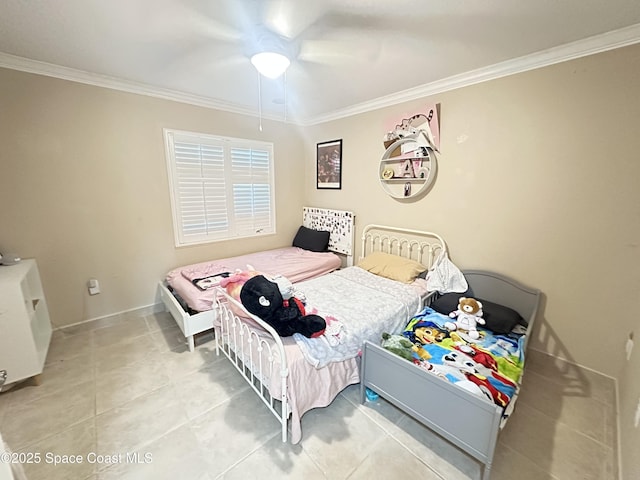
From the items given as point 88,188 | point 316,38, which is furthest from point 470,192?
point 88,188

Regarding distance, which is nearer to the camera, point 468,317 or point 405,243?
point 468,317

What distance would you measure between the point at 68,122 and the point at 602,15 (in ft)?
13.6

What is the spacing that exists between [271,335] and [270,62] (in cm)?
192

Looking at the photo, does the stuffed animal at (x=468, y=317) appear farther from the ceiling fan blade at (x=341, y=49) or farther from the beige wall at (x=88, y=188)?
the beige wall at (x=88, y=188)

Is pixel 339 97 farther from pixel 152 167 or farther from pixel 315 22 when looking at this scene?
pixel 152 167

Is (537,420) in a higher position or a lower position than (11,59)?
lower

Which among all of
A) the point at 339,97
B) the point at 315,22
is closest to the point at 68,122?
the point at 315,22

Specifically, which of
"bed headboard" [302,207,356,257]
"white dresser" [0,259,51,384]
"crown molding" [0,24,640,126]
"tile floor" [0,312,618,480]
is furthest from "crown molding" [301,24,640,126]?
"white dresser" [0,259,51,384]

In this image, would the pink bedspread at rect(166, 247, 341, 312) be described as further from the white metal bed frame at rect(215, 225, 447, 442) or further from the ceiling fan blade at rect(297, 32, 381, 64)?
the ceiling fan blade at rect(297, 32, 381, 64)

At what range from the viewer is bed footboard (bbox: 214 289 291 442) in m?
1.49

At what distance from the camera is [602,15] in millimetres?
1544

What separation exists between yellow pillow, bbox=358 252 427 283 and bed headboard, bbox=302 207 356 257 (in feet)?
1.87

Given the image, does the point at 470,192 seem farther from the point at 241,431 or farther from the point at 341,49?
the point at 241,431

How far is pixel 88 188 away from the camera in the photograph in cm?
256
